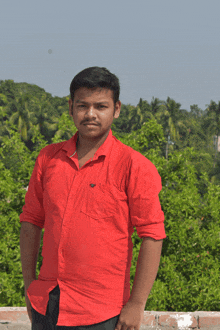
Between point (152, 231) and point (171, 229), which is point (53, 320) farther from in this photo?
point (171, 229)

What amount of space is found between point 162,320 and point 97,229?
2000 millimetres

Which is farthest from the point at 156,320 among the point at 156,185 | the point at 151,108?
the point at 151,108

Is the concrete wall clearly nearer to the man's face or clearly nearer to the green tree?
the man's face

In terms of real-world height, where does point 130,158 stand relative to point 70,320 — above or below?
above

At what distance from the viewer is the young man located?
1.57m

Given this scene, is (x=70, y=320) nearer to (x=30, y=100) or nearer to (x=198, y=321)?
(x=198, y=321)

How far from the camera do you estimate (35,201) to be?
1.86 metres

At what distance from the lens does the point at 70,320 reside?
1.59 metres

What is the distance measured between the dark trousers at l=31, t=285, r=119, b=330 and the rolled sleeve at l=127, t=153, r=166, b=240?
0.44 meters

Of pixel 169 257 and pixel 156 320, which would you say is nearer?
pixel 156 320

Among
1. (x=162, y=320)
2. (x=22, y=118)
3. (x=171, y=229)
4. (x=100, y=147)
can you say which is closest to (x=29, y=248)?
(x=100, y=147)

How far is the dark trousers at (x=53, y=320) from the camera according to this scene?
1575 mm

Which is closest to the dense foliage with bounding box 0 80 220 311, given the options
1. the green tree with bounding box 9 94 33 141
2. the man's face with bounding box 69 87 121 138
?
the man's face with bounding box 69 87 121 138

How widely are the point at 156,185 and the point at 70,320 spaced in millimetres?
734
